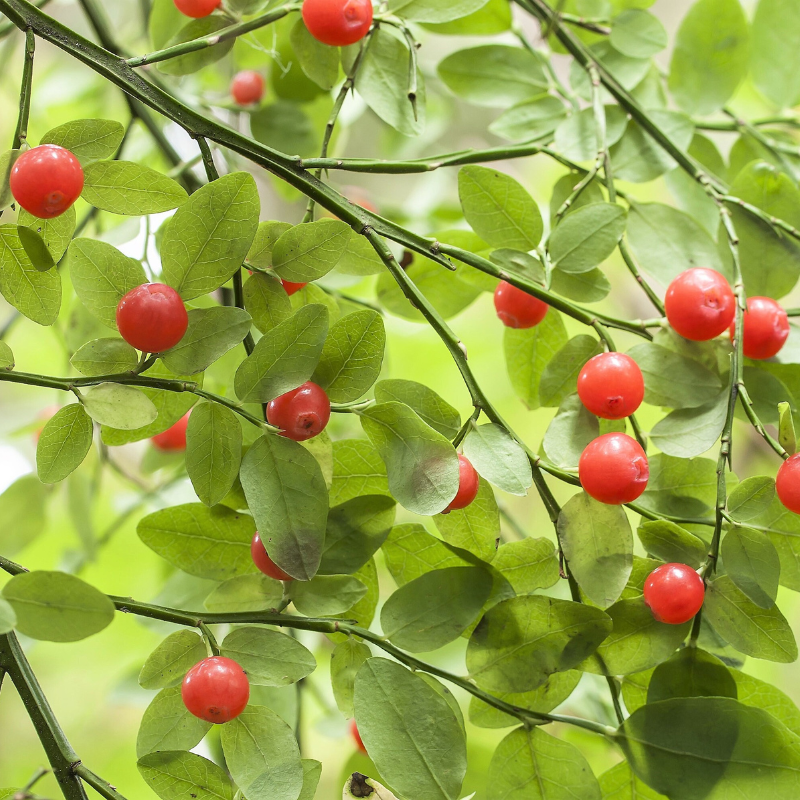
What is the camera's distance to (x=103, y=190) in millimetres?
316

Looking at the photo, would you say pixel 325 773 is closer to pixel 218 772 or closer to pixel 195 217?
pixel 218 772

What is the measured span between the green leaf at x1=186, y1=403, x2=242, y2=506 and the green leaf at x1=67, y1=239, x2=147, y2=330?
57mm

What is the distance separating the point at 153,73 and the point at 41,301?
37 cm

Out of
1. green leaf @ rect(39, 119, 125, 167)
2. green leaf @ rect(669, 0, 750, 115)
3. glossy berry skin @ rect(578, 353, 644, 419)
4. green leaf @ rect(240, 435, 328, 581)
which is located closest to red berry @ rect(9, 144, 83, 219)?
green leaf @ rect(39, 119, 125, 167)

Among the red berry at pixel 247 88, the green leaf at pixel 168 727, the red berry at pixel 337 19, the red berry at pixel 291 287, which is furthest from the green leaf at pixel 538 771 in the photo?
the red berry at pixel 247 88

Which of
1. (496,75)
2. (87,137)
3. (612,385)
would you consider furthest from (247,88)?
(612,385)

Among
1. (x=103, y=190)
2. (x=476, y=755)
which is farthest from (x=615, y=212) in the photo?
(x=476, y=755)

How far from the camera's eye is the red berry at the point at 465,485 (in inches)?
12.4

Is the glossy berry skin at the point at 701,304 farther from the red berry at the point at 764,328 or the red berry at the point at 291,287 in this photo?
the red berry at the point at 291,287

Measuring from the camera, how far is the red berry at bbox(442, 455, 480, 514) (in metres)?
0.32

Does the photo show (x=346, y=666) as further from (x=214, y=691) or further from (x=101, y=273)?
(x=101, y=273)

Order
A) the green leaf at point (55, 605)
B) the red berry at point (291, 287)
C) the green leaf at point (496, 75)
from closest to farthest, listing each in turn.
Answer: the green leaf at point (55, 605) → the red berry at point (291, 287) → the green leaf at point (496, 75)

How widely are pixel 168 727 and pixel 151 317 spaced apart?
0.18 m

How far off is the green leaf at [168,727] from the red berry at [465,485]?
0.47ft
